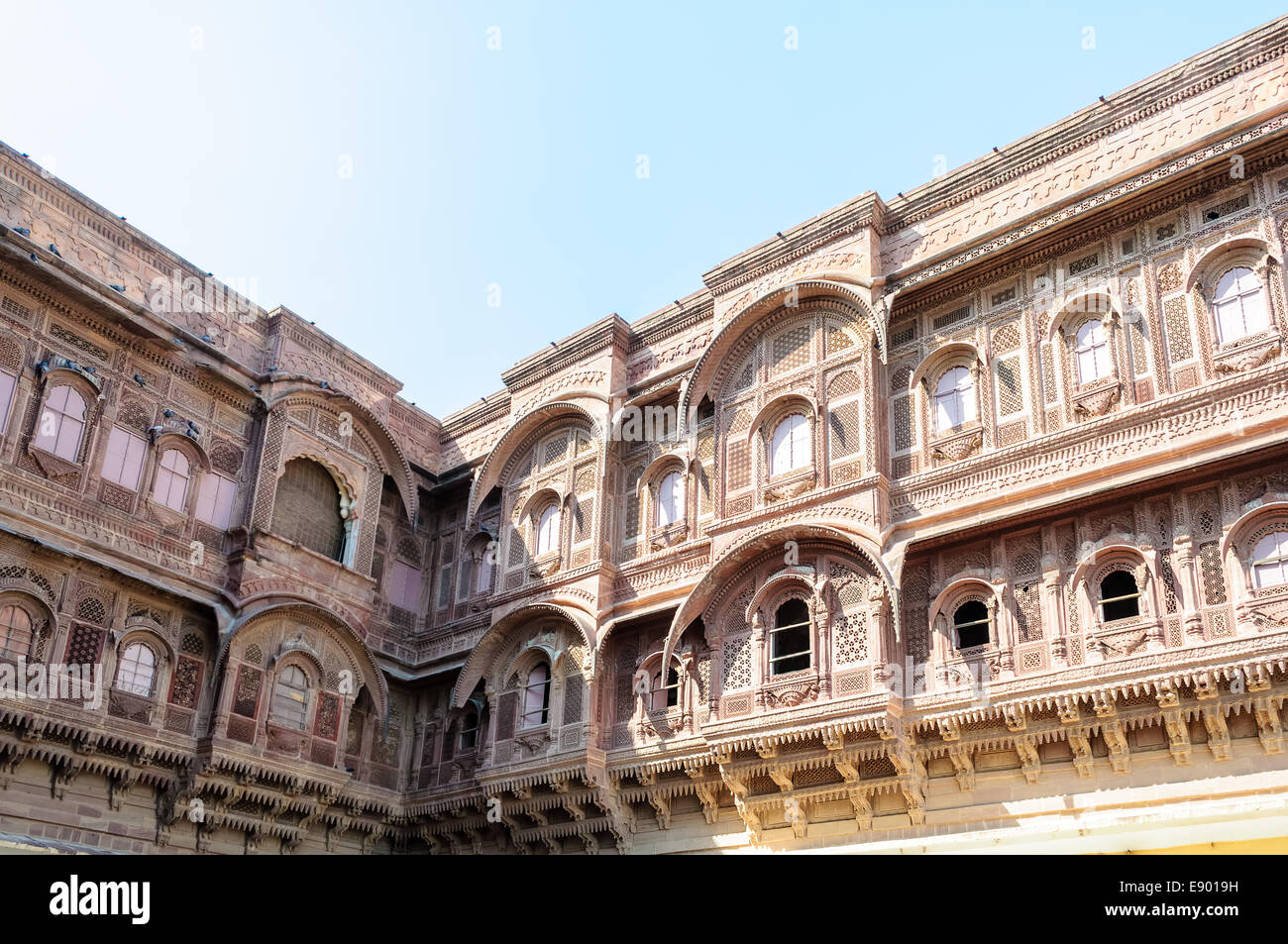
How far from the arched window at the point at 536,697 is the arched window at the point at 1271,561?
369 inches

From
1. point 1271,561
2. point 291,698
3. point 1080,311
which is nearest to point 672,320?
point 1080,311

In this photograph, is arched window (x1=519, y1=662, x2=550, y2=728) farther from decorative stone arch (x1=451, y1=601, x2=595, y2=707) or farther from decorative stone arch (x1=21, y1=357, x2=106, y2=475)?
decorative stone arch (x1=21, y1=357, x2=106, y2=475)

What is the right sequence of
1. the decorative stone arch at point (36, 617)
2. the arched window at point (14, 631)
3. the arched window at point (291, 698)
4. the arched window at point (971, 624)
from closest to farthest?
1. the arched window at point (971, 624)
2. the arched window at point (14, 631)
3. the decorative stone arch at point (36, 617)
4. the arched window at point (291, 698)

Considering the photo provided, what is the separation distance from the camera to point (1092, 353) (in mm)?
13102

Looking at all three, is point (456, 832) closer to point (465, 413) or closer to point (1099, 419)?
point (465, 413)

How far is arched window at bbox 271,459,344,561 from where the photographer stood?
17.5 metres

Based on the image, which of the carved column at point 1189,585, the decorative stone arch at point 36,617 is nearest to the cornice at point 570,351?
the decorative stone arch at point 36,617

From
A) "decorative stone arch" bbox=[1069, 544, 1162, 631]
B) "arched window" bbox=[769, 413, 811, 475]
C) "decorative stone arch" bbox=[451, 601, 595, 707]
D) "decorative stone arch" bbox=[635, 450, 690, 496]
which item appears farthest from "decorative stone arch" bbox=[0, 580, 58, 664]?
"decorative stone arch" bbox=[1069, 544, 1162, 631]

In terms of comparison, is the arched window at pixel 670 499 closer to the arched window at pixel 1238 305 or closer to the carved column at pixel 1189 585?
the carved column at pixel 1189 585

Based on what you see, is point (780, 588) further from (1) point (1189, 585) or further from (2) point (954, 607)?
(1) point (1189, 585)

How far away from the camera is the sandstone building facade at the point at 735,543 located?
38.5 feet
